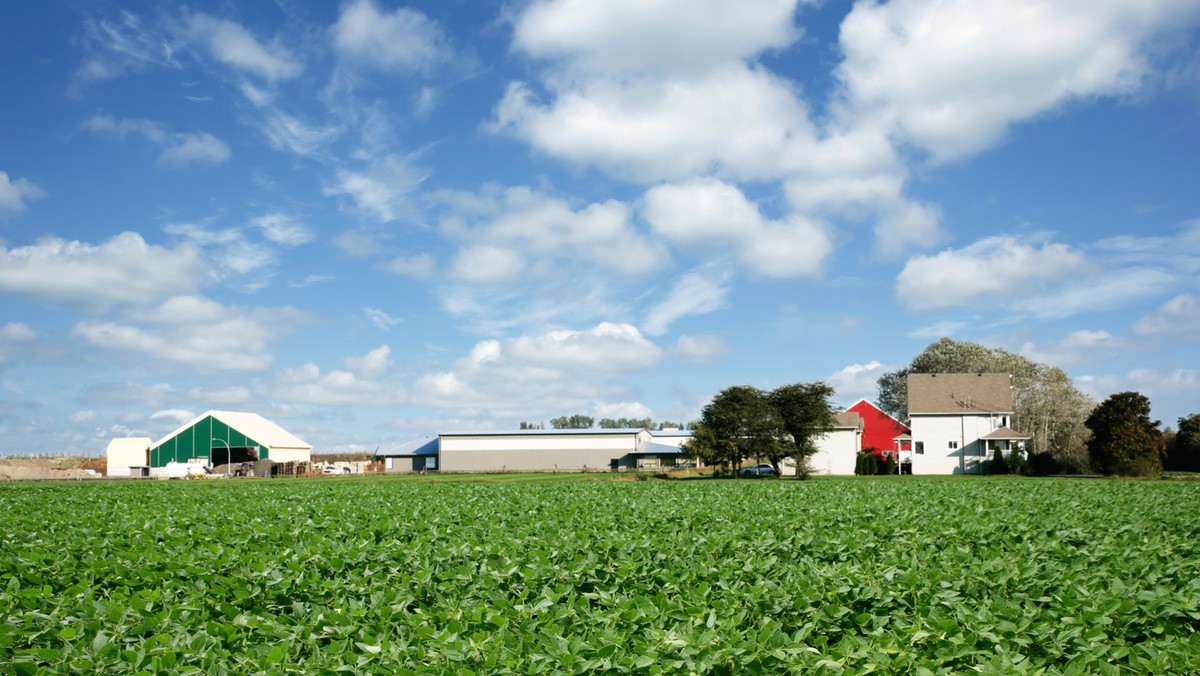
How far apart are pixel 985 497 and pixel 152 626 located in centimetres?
2220

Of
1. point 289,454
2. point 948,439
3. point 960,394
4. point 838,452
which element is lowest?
point 838,452

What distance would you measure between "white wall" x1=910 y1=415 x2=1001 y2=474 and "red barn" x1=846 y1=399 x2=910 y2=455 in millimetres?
18472

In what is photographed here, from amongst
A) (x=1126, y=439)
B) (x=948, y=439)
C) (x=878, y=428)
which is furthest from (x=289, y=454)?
(x=1126, y=439)

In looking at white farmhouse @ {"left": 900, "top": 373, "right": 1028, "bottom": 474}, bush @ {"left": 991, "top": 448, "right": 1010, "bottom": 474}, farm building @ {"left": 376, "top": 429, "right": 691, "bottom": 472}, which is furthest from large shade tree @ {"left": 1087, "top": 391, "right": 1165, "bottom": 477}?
farm building @ {"left": 376, "top": 429, "right": 691, "bottom": 472}

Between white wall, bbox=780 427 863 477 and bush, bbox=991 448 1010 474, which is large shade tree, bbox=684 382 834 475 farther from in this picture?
bush, bbox=991 448 1010 474

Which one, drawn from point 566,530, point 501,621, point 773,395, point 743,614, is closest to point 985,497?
point 566,530

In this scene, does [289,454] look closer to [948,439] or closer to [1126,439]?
[948,439]

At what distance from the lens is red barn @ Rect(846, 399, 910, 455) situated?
90500mm

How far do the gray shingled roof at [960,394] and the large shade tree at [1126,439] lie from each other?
42.2 ft

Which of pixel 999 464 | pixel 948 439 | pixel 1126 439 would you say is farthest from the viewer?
pixel 948 439

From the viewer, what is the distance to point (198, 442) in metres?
81.1

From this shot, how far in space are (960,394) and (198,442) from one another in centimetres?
7272

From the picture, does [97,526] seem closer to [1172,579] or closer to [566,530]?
[566,530]

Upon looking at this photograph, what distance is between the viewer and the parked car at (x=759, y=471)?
66.3 metres
